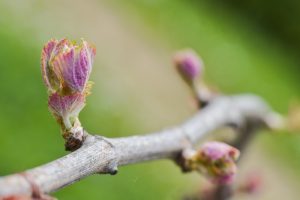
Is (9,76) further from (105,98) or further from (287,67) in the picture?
(287,67)

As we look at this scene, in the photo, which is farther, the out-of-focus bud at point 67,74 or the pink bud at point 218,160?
the pink bud at point 218,160

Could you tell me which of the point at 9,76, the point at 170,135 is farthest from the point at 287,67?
the point at 170,135

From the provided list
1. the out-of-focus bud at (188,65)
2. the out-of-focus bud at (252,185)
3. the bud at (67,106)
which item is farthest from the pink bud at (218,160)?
the out-of-focus bud at (252,185)

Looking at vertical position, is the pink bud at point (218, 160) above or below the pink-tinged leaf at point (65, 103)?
above

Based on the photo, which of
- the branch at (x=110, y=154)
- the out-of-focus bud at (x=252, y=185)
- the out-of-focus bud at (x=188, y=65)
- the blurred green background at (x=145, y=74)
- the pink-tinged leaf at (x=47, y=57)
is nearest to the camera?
the branch at (x=110, y=154)

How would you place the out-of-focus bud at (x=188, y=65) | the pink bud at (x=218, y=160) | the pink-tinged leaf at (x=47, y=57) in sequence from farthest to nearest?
the out-of-focus bud at (x=188, y=65)
the pink bud at (x=218, y=160)
the pink-tinged leaf at (x=47, y=57)

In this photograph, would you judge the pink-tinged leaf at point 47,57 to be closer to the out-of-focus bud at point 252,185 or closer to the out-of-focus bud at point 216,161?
the out-of-focus bud at point 216,161

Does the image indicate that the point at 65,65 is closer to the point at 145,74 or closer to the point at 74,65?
the point at 74,65

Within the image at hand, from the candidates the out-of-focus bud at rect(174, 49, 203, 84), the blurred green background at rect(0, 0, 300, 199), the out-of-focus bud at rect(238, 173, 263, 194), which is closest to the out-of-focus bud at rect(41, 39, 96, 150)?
the out-of-focus bud at rect(174, 49, 203, 84)
